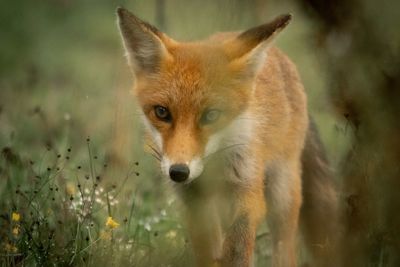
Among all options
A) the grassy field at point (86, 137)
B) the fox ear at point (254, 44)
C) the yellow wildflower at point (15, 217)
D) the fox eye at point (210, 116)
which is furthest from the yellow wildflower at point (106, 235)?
the fox ear at point (254, 44)

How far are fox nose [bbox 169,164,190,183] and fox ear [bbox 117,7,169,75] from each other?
895 mm

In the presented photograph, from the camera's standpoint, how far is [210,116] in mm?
4762

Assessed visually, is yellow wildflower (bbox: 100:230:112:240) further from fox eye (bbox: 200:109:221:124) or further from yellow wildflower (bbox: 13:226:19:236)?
fox eye (bbox: 200:109:221:124)

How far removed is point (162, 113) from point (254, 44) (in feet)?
2.24

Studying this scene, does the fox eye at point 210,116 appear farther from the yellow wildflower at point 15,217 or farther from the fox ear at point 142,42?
the yellow wildflower at point 15,217

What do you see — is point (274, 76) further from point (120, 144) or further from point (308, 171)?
point (120, 144)

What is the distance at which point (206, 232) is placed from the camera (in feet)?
17.7

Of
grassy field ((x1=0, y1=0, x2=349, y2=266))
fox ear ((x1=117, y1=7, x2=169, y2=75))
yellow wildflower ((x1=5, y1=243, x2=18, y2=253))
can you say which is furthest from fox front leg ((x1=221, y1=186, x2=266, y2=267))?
yellow wildflower ((x1=5, y1=243, x2=18, y2=253))

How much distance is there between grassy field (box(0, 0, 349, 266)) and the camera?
483 centimetres

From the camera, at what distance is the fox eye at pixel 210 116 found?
4.72 m

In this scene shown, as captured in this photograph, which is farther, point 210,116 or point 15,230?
point 15,230

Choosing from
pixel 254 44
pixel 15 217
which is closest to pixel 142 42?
pixel 254 44

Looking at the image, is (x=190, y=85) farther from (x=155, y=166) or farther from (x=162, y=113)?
(x=155, y=166)

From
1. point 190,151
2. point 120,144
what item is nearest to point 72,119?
point 120,144
